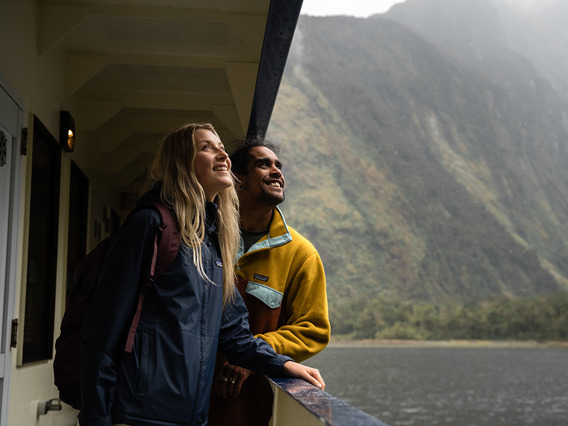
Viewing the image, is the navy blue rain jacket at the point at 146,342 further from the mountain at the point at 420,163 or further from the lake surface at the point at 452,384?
the mountain at the point at 420,163

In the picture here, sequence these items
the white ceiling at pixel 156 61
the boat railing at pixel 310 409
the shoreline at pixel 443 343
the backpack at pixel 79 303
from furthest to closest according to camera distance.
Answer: the shoreline at pixel 443 343 < the white ceiling at pixel 156 61 < the backpack at pixel 79 303 < the boat railing at pixel 310 409

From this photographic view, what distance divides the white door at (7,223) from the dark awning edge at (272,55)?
3.10 ft

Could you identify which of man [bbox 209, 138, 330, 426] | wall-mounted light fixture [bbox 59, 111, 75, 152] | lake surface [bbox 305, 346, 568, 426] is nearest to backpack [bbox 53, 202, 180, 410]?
man [bbox 209, 138, 330, 426]

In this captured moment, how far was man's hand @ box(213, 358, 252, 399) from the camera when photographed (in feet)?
5.83

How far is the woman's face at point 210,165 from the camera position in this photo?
5.19ft

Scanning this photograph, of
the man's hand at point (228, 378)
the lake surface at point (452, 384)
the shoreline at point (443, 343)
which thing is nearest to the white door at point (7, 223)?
the man's hand at point (228, 378)

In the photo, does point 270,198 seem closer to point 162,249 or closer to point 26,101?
point 162,249

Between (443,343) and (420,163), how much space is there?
72.0 feet

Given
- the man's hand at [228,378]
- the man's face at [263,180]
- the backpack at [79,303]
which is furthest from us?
the man's face at [263,180]

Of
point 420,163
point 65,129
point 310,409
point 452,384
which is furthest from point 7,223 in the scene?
point 420,163

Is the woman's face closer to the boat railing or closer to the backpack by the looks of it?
the backpack

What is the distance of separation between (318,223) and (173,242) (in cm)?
7012

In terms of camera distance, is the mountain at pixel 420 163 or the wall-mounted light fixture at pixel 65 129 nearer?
the wall-mounted light fixture at pixel 65 129

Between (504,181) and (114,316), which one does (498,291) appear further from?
(114,316)
